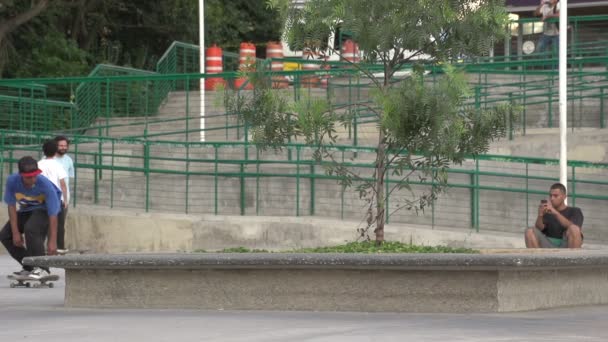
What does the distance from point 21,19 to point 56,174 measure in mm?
19859

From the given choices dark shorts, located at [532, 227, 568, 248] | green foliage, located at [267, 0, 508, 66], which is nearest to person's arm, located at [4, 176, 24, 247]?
green foliage, located at [267, 0, 508, 66]

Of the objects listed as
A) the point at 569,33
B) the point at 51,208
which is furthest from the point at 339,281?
the point at 569,33

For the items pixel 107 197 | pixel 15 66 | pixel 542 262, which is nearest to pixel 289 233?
pixel 107 197

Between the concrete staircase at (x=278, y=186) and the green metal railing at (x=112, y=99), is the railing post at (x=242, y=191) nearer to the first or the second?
the concrete staircase at (x=278, y=186)

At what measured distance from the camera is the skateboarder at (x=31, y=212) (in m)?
15.4

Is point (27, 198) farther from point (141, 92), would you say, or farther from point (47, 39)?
point (47, 39)

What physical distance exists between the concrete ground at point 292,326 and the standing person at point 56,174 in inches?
198

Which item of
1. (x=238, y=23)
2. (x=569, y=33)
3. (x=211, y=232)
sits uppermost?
(x=238, y=23)

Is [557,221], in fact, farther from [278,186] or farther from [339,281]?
[278,186]

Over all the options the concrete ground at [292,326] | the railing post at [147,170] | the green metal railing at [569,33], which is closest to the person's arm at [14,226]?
the concrete ground at [292,326]

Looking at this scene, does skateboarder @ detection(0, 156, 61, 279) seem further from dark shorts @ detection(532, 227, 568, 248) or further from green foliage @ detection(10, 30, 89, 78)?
green foliage @ detection(10, 30, 89, 78)

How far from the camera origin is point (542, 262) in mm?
11648

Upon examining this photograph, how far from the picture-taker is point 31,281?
51.4 ft

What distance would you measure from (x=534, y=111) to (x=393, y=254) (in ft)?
52.7
